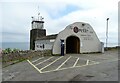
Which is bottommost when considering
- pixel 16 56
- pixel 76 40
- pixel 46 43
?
pixel 16 56

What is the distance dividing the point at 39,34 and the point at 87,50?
497 inches

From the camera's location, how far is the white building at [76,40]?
80.5ft

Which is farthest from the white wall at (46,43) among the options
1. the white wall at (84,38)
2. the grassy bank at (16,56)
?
the grassy bank at (16,56)

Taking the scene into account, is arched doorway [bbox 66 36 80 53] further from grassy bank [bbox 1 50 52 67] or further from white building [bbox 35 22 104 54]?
grassy bank [bbox 1 50 52 67]

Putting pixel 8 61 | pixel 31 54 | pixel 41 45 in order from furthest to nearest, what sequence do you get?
pixel 41 45 → pixel 31 54 → pixel 8 61

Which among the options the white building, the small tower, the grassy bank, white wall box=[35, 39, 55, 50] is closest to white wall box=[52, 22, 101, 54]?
the white building

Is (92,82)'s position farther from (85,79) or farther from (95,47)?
(95,47)

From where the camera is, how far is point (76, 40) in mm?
27562

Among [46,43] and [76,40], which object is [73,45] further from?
[46,43]

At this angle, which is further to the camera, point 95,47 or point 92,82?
point 95,47

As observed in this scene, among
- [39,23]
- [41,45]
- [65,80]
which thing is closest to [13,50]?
[41,45]

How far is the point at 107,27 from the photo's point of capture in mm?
31453

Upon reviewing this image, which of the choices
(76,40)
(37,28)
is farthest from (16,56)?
(37,28)

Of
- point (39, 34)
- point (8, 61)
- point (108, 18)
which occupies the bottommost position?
point (8, 61)
